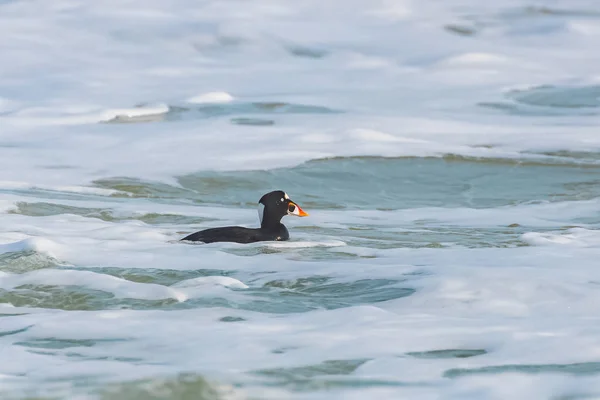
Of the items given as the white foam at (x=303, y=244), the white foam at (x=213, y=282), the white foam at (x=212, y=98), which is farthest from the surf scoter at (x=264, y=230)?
the white foam at (x=212, y=98)

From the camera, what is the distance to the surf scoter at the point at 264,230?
8.50 metres

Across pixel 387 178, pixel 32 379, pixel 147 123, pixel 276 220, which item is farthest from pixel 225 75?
pixel 32 379

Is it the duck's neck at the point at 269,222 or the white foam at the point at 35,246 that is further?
the duck's neck at the point at 269,222

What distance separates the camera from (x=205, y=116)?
15.7 m

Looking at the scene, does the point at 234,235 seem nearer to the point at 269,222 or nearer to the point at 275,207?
the point at 269,222

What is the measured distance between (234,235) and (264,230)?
404 mm

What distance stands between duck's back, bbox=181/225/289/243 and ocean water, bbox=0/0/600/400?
0.19 meters

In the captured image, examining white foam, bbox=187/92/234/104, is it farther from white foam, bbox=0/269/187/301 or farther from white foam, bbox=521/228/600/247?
white foam, bbox=0/269/187/301

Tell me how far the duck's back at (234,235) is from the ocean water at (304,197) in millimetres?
193

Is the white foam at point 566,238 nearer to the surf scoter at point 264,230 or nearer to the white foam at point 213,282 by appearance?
the surf scoter at point 264,230

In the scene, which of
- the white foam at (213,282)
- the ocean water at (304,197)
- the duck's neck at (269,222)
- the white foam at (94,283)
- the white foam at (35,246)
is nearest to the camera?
the ocean water at (304,197)

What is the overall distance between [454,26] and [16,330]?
676 inches

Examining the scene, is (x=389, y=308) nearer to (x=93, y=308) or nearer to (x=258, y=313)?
(x=258, y=313)

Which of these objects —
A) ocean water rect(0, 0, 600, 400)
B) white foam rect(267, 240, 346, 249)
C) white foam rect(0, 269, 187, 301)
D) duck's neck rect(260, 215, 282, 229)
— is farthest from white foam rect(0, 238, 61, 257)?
duck's neck rect(260, 215, 282, 229)
